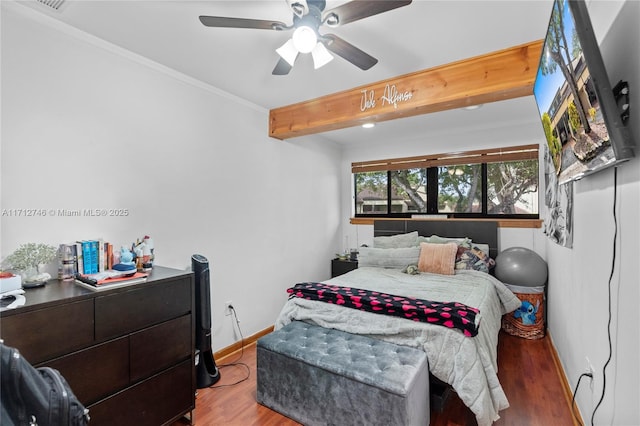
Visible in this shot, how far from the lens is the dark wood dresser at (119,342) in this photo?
132 centimetres

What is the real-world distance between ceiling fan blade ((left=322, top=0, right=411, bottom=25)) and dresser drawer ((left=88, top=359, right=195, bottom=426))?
7.14 feet

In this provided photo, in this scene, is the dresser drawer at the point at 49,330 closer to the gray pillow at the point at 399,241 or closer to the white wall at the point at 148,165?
the white wall at the point at 148,165

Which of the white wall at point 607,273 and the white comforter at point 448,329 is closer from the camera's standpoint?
the white wall at point 607,273

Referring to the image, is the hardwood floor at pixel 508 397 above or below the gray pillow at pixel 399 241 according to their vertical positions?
below

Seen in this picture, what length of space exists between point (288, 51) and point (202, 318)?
198cm

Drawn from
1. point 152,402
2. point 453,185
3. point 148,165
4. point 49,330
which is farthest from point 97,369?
point 453,185

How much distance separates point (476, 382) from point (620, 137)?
1.46 meters

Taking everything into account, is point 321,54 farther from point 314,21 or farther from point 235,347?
point 235,347

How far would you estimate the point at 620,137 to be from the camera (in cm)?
95

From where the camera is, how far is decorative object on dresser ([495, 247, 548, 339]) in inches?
122

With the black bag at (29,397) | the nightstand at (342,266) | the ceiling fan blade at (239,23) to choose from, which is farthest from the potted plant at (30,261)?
the nightstand at (342,266)

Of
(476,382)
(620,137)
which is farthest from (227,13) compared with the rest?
(476,382)

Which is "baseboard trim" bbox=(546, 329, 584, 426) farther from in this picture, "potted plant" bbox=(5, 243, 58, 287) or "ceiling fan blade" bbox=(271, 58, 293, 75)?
"potted plant" bbox=(5, 243, 58, 287)

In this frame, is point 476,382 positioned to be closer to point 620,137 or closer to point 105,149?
point 620,137
